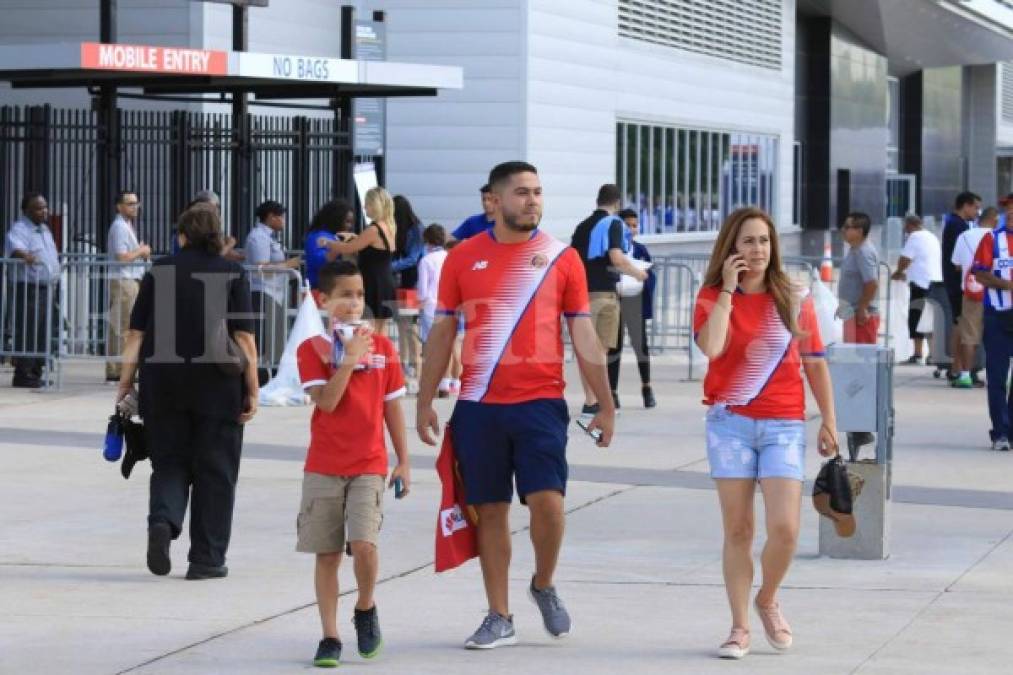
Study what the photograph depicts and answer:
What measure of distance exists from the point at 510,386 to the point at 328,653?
1.20m

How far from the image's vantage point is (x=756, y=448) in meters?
7.74

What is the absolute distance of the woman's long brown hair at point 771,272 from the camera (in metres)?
7.79

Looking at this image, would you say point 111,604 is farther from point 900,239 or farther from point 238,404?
point 900,239

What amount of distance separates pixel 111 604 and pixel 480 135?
22.0m

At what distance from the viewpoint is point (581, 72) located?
105ft

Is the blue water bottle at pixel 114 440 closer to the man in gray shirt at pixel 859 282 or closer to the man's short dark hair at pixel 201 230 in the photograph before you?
the man's short dark hair at pixel 201 230

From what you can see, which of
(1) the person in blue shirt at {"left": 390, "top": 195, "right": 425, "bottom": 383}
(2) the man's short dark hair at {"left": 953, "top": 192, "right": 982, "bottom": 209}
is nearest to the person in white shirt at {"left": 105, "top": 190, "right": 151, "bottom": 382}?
(1) the person in blue shirt at {"left": 390, "top": 195, "right": 425, "bottom": 383}

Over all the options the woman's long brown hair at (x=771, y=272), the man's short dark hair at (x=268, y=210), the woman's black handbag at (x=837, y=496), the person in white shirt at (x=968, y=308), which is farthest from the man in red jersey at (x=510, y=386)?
the man's short dark hair at (x=268, y=210)

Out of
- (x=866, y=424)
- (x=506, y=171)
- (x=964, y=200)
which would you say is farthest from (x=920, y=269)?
(x=506, y=171)

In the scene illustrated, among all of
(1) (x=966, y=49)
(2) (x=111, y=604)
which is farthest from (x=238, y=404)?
(1) (x=966, y=49)

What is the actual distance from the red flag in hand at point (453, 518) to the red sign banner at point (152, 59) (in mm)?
11440

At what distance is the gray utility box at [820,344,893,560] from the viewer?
9922mm

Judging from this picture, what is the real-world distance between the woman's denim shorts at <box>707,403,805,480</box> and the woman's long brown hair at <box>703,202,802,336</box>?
388mm

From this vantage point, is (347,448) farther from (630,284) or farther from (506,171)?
(630,284)
